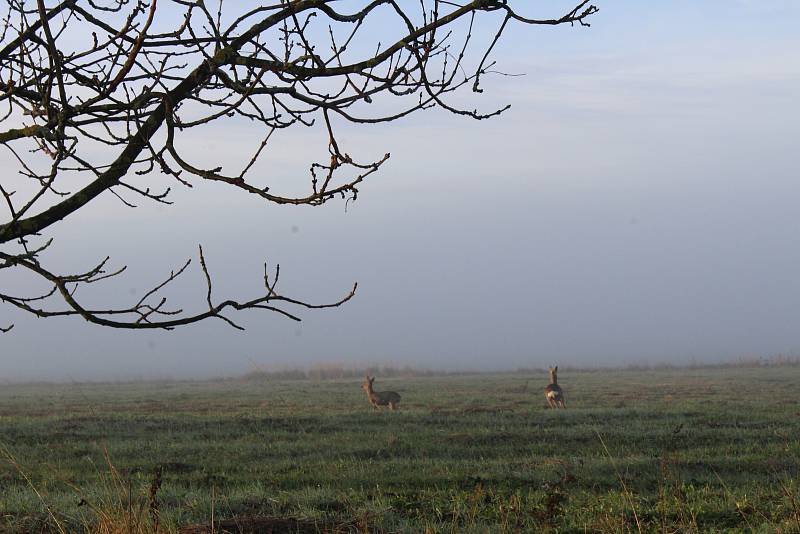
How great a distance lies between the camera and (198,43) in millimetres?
3627

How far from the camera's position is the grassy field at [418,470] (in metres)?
6.64

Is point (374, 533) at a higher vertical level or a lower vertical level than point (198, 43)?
lower

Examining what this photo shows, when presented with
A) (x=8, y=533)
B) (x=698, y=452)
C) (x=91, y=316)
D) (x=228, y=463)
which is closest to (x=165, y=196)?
(x=91, y=316)

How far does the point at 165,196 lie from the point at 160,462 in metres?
8.92

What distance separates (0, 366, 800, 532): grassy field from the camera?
261 inches

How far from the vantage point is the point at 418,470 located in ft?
34.7

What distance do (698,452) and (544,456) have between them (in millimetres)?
2312

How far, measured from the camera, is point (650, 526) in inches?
259

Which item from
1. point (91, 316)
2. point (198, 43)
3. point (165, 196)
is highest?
point (198, 43)

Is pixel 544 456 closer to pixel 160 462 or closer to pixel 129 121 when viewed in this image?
pixel 160 462

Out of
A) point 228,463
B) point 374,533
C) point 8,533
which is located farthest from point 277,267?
point 228,463

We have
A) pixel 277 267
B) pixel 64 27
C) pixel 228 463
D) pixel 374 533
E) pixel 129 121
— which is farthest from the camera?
pixel 228 463

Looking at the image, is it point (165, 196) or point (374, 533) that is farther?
point (374, 533)

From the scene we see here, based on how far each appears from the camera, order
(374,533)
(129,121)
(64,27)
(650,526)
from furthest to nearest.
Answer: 1. (650,526)
2. (374,533)
3. (64,27)
4. (129,121)
